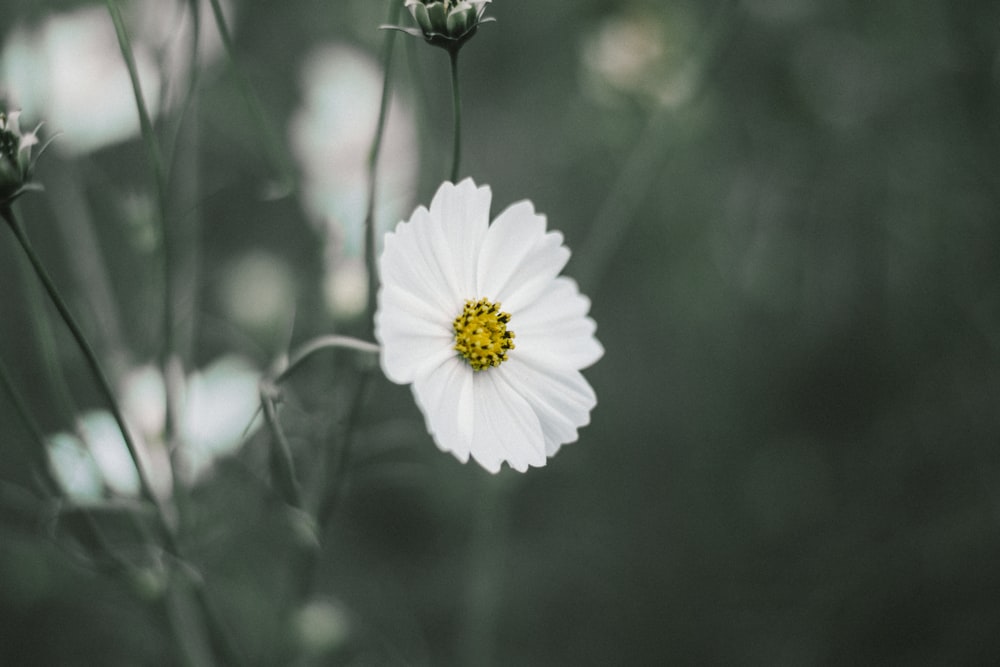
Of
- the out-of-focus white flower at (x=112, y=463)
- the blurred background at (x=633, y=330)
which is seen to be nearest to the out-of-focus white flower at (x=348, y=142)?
the blurred background at (x=633, y=330)

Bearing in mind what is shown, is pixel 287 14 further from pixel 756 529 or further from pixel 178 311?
pixel 756 529

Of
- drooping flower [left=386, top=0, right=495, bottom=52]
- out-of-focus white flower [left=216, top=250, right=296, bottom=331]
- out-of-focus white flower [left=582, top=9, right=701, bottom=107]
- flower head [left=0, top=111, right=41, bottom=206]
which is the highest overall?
out-of-focus white flower [left=582, top=9, right=701, bottom=107]

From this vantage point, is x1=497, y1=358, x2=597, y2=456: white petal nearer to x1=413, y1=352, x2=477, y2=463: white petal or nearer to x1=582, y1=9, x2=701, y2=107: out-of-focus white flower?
x1=413, y1=352, x2=477, y2=463: white petal

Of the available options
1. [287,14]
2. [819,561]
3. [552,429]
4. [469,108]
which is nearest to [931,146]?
[819,561]

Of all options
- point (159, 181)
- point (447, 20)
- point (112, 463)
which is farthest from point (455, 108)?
point (112, 463)

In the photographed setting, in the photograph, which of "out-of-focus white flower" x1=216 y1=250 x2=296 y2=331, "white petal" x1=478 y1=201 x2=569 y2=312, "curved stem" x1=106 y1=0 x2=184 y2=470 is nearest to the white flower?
"white petal" x1=478 y1=201 x2=569 y2=312

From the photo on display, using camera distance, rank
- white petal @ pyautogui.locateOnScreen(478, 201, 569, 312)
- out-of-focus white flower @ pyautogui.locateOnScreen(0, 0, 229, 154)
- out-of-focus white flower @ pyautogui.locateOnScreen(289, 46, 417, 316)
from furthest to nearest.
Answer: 1. out-of-focus white flower @ pyautogui.locateOnScreen(289, 46, 417, 316)
2. out-of-focus white flower @ pyautogui.locateOnScreen(0, 0, 229, 154)
3. white petal @ pyautogui.locateOnScreen(478, 201, 569, 312)
